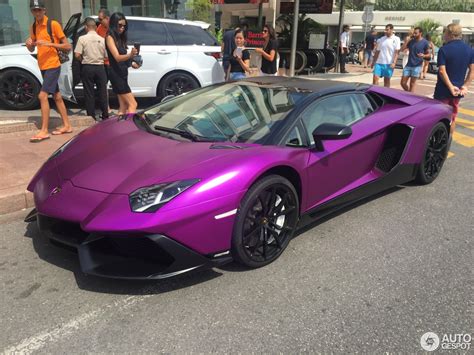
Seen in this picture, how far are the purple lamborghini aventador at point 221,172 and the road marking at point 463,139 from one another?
3279 mm

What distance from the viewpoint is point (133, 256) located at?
277 centimetres

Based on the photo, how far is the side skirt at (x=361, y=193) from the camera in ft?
11.9

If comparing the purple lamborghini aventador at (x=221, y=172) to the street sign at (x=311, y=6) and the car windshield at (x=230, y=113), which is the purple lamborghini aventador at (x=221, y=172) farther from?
the street sign at (x=311, y=6)

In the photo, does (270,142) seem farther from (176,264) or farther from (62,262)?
(62,262)

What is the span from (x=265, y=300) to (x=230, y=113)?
157 cm

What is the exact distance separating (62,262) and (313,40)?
51.3 ft

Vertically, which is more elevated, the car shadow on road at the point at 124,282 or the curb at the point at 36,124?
the curb at the point at 36,124

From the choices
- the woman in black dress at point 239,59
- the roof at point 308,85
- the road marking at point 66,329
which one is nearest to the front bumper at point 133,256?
the road marking at point 66,329

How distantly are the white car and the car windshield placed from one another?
4.35m

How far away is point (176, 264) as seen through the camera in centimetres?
273

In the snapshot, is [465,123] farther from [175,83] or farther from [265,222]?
[265,222]

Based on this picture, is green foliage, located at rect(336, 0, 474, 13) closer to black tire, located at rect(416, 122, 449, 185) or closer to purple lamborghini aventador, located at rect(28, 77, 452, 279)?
black tire, located at rect(416, 122, 449, 185)

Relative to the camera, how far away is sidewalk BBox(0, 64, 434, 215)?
4247 mm

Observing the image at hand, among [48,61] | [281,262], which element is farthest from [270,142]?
[48,61]
